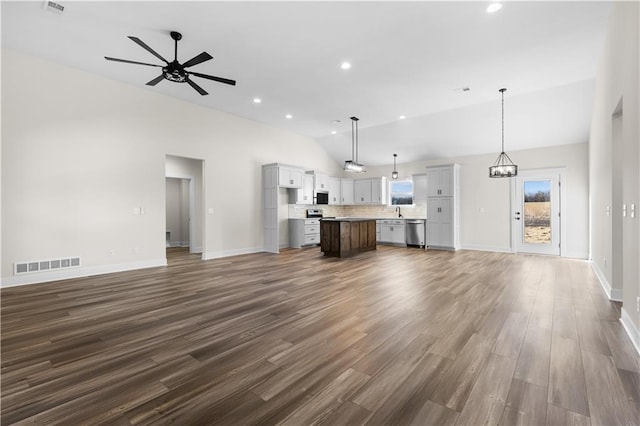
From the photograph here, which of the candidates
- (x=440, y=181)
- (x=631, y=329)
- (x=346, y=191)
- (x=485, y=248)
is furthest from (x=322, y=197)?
(x=631, y=329)

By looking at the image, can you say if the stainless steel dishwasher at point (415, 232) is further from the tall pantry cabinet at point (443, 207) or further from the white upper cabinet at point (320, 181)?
the white upper cabinet at point (320, 181)

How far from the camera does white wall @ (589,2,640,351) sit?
2.49m

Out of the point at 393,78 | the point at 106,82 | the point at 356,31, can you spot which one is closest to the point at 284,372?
the point at 356,31

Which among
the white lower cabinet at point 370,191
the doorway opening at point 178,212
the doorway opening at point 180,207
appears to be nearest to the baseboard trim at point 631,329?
the white lower cabinet at point 370,191

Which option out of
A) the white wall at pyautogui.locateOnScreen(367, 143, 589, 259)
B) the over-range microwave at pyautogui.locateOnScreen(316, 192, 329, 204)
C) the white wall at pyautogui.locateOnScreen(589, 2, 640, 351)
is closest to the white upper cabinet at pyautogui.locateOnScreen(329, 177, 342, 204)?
the over-range microwave at pyautogui.locateOnScreen(316, 192, 329, 204)

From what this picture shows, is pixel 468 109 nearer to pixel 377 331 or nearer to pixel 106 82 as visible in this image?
pixel 377 331

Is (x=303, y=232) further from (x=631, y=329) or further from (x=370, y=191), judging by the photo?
(x=631, y=329)

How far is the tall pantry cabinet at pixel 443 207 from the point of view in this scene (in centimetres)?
834

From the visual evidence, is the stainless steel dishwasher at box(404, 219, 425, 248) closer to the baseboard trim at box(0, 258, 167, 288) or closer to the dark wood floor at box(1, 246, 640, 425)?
the dark wood floor at box(1, 246, 640, 425)

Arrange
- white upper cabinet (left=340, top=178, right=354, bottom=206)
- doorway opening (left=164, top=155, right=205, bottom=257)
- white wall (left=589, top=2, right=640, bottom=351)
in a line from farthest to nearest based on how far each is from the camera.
A: white upper cabinet (left=340, top=178, right=354, bottom=206) < doorway opening (left=164, top=155, right=205, bottom=257) < white wall (left=589, top=2, right=640, bottom=351)

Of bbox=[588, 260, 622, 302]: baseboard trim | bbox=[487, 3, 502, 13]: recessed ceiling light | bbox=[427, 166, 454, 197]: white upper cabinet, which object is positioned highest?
bbox=[487, 3, 502, 13]: recessed ceiling light

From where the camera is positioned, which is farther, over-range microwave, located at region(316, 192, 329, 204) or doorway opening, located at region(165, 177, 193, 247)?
over-range microwave, located at region(316, 192, 329, 204)

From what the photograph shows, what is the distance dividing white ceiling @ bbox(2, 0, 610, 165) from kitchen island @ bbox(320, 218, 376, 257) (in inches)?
108

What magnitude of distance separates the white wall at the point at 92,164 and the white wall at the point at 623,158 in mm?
7006
